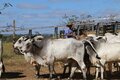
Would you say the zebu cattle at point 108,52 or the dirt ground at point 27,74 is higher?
the zebu cattle at point 108,52

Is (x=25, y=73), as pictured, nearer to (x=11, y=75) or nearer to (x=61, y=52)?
(x=11, y=75)

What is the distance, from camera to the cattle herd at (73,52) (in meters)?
14.8

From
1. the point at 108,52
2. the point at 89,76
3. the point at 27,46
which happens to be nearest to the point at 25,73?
the point at 27,46

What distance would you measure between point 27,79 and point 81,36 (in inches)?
117

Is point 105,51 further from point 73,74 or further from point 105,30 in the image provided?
point 105,30

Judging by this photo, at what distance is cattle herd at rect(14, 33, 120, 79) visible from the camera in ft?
48.4

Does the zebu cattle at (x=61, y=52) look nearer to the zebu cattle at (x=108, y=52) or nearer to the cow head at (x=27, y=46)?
the cow head at (x=27, y=46)

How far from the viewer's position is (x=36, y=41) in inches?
607

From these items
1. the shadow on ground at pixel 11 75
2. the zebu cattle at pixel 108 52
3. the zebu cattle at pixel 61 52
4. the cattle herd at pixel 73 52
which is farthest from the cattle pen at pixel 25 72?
the zebu cattle at pixel 108 52

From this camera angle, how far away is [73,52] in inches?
585

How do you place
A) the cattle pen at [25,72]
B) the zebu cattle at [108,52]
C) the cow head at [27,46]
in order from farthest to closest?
1. the cattle pen at [25,72]
2. the cow head at [27,46]
3. the zebu cattle at [108,52]

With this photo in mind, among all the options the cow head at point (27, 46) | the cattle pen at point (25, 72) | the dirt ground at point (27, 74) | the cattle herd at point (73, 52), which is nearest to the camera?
the cattle herd at point (73, 52)

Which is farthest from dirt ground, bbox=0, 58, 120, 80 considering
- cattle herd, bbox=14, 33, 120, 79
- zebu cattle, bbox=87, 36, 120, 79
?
zebu cattle, bbox=87, 36, 120, 79

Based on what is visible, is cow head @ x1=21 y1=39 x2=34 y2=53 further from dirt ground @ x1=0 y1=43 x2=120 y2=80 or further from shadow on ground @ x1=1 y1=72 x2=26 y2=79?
shadow on ground @ x1=1 y1=72 x2=26 y2=79
